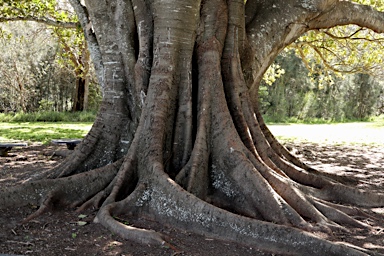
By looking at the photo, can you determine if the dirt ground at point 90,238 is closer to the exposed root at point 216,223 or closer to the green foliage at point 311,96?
the exposed root at point 216,223

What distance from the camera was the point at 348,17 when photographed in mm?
8648

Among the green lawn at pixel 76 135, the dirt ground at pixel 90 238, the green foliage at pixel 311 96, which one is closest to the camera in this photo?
the dirt ground at pixel 90 238

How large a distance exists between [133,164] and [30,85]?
86.5ft

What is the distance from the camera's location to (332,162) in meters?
10.3

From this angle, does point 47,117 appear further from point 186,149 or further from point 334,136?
point 186,149

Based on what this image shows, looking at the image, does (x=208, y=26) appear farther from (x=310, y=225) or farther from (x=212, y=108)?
(x=310, y=225)

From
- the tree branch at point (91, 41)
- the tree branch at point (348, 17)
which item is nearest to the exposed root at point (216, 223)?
the tree branch at point (91, 41)

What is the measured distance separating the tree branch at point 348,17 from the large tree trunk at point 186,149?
2126mm

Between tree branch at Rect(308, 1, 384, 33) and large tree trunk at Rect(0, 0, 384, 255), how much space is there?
6.97ft

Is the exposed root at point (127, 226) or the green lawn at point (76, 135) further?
the green lawn at point (76, 135)

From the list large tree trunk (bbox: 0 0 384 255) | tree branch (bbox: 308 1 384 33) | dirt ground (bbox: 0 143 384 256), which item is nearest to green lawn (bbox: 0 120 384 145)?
tree branch (bbox: 308 1 384 33)

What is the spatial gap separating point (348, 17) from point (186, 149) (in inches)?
212

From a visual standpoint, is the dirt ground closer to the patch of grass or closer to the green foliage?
the patch of grass

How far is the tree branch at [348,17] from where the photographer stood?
8288mm
